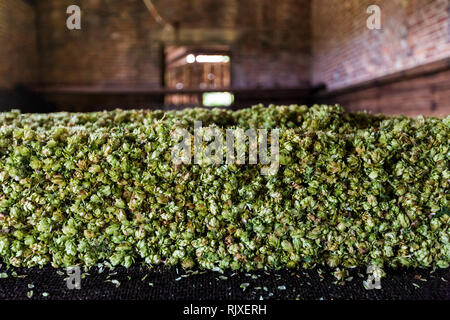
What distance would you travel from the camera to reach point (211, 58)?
10.1 metres

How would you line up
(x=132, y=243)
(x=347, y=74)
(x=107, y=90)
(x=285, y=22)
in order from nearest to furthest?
(x=132, y=243) → (x=347, y=74) → (x=107, y=90) → (x=285, y=22)

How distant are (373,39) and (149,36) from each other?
5.73 m

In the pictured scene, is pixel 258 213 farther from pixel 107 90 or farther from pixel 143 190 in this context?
pixel 107 90

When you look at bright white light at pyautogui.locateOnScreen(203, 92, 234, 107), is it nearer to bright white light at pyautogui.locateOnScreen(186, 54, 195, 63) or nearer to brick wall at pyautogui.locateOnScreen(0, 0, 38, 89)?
bright white light at pyautogui.locateOnScreen(186, 54, 195, 63)

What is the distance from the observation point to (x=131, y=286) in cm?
221

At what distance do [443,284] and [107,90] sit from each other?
8.31m

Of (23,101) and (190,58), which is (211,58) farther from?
(23,101)

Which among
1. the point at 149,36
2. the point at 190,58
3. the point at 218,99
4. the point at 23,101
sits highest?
the point at 149,36

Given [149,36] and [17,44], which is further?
[149,36]

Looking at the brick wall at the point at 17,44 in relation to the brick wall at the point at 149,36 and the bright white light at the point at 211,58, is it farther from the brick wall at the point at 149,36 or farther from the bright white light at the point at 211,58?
the bright white light at the point at 211,58

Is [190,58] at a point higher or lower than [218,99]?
higher

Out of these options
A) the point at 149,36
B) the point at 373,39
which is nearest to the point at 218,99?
the point at 149,36

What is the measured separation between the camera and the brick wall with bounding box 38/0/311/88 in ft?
30.8
